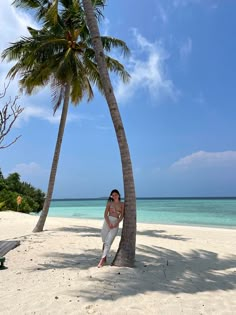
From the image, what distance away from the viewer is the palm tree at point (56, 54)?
47.0ft

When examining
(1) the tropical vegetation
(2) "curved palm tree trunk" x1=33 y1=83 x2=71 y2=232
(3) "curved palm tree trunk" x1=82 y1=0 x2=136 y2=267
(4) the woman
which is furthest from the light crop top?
(1) the tropical vegetation

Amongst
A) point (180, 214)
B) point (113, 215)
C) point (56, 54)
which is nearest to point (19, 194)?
point (180, 214)

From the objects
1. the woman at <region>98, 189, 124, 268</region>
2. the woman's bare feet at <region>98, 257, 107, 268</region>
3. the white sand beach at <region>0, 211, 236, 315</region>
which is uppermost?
the woman at <region>98, 189, 124, 268</region>

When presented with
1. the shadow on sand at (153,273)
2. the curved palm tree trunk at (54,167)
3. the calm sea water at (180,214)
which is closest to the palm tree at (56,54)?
the curved palm tree trunk at (54,167)

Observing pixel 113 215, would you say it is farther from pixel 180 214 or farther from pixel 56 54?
pixel 180 214

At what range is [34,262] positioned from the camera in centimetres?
811

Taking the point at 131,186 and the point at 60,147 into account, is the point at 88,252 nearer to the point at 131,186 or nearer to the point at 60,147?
the point at 131,186

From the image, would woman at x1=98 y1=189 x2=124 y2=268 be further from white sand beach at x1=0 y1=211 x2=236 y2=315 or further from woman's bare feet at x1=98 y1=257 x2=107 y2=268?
white sand beach at x1=0 y1=211 x2=236 y2=315

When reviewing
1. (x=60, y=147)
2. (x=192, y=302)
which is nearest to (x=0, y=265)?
(x=192, y=302)

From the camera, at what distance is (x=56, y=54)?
14.8m

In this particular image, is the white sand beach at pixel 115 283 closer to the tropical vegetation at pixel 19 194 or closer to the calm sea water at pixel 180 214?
the calm sea water at pixel 180 214

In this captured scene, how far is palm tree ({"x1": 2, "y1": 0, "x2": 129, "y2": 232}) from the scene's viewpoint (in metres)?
14.3

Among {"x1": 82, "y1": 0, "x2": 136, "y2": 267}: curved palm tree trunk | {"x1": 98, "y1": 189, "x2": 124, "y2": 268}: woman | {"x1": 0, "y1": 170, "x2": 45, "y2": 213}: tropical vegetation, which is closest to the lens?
{"x1": 82, "y1": 0, "x2": 136, "y2": 267}: curved palm tree trunk

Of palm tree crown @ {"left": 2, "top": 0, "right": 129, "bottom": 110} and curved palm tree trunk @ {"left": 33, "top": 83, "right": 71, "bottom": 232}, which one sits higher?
palm tree crown @ {"left": 2, "top": 0, "right": 129, "bottom": 110}
